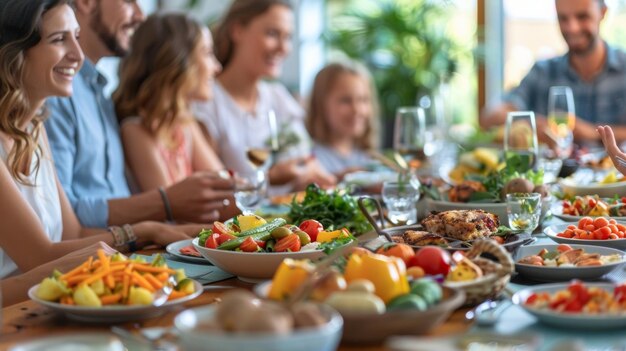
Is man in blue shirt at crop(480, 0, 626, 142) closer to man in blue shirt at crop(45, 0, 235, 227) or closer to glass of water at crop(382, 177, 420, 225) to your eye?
man in blue shirt at crop(45, 0, 235, 227)

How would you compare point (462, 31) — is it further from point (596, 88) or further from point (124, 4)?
point (124, 4)

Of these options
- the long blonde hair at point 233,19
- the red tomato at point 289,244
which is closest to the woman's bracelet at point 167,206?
the red tomato at point 289,244

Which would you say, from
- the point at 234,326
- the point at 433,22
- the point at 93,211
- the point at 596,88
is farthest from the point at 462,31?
the point at 234,326

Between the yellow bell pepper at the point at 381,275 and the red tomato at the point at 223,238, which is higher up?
the yellow bell pepper at the point at 381,275

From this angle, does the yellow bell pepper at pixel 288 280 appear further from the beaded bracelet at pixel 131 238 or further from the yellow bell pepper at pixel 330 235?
the beaded bracelet at pixel 131 238

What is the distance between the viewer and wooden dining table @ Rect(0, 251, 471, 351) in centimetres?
135

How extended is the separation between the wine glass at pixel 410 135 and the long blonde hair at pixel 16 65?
4.68ft

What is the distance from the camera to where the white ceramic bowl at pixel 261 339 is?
104 cm

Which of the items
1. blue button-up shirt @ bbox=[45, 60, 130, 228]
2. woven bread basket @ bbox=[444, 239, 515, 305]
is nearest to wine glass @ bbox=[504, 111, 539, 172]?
woven bread basket @ bbox=[444, 239, 515, 305]

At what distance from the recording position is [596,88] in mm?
4973

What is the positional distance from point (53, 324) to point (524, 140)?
5.39 feet

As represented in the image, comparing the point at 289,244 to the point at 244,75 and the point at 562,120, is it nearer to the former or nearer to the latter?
the point at 562,120

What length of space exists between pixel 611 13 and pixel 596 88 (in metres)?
2.52

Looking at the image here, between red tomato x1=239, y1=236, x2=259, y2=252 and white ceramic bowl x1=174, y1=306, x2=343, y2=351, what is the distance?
1.85 feet
